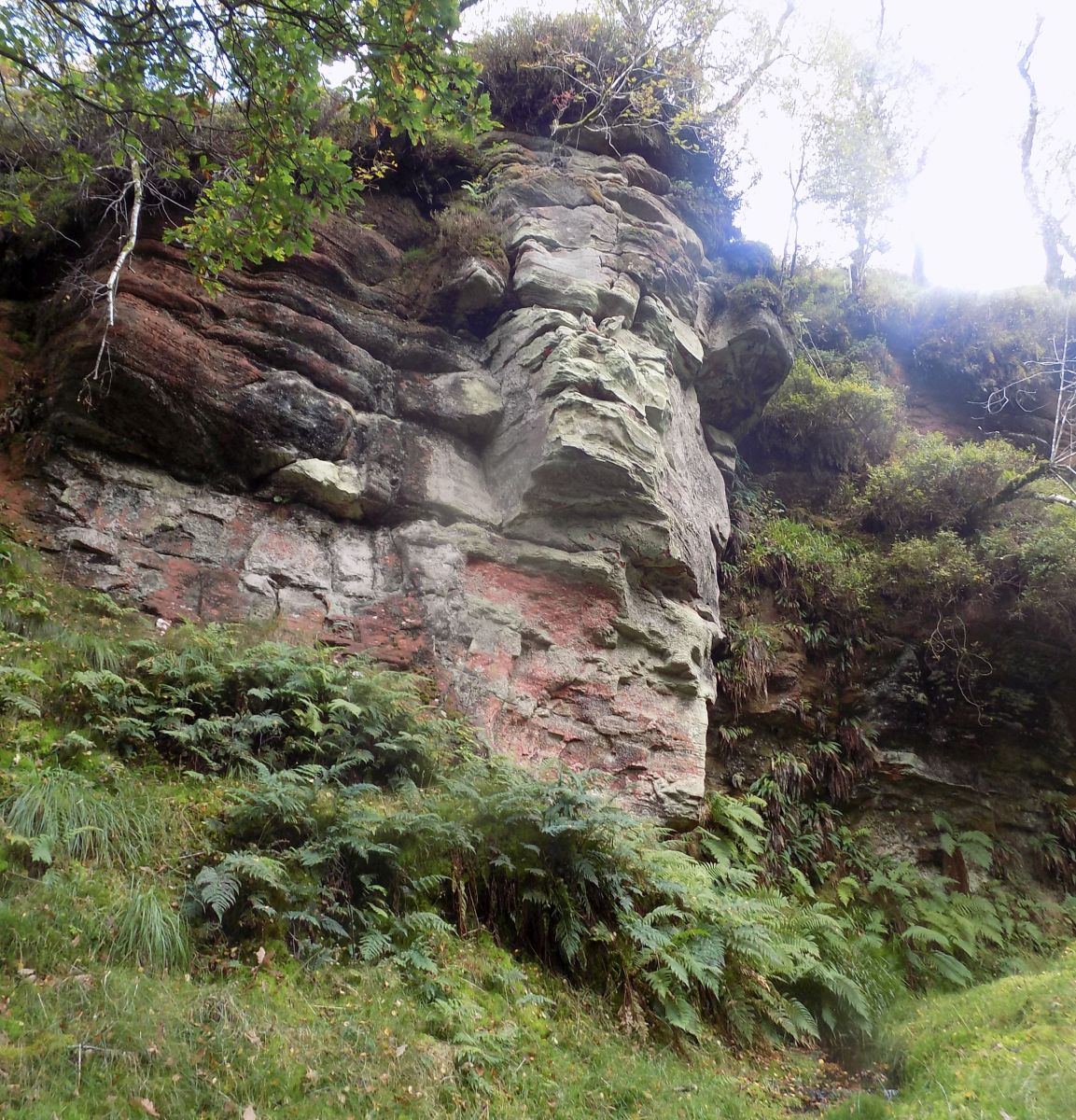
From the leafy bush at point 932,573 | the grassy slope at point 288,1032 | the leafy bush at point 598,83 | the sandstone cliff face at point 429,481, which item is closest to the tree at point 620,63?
the leafy bush at point 598,83

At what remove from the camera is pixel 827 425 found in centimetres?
1489

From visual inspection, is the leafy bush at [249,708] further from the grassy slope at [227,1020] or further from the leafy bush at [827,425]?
the leafy bush at [827,425]

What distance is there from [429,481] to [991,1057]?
7.57 meters

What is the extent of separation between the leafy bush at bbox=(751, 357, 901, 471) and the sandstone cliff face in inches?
175

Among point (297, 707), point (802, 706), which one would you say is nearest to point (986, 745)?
point (802, 706)

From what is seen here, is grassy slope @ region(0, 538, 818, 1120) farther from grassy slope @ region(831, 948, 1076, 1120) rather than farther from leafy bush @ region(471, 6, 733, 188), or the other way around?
leafy bush @ region(471, 6, 733, 188)

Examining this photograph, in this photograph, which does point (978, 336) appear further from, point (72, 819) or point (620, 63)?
point (72, 819)

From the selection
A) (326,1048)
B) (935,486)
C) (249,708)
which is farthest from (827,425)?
(326,1048)

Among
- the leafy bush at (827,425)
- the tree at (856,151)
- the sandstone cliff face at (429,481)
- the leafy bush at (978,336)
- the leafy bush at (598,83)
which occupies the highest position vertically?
the tree at (856,151)

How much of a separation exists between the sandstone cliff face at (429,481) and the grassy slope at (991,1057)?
296 centimetres

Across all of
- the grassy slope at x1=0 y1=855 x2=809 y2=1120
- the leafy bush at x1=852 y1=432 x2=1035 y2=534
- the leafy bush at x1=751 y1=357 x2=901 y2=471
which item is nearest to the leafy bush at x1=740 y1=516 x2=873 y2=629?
the leafy bush at x1=852 y1=432 x2=1035 y2=534

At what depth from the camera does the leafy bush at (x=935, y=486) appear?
12672 millimetres

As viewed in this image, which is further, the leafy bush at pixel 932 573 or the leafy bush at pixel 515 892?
the leafy bush at pixel 932 573

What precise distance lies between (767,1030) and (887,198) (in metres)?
22.3
